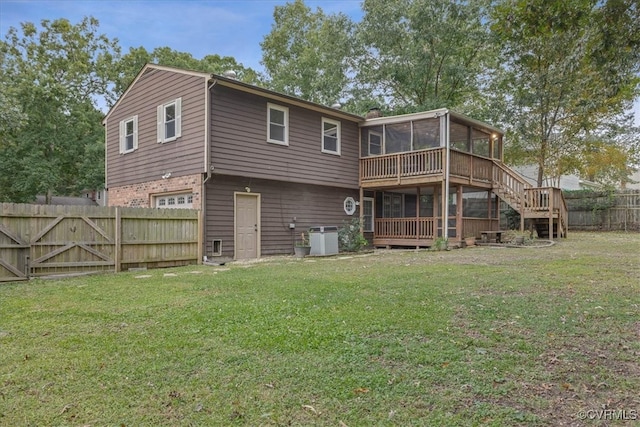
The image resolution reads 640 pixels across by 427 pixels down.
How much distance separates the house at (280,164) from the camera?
462 inches

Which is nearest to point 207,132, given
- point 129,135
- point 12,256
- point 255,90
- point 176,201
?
point 255,90

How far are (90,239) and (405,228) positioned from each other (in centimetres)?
1059

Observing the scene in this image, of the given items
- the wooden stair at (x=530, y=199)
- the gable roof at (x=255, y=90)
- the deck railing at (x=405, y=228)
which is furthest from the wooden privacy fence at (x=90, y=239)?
the wooden stair at (x=530, y=199)

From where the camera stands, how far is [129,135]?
14836 mm

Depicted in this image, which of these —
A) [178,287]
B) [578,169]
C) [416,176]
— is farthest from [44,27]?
[578,169]

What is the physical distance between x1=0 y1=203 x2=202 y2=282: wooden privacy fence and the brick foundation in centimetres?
129

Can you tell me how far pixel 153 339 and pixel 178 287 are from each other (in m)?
2.87

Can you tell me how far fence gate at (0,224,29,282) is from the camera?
7.47m

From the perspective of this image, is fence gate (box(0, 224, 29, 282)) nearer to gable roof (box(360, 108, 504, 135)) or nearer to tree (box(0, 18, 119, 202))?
gable roof (box(360, 108, 504, 135))

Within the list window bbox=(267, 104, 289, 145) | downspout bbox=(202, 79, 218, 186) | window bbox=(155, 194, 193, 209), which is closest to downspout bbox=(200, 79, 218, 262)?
downspout bbox=(202, 79, 218, 186)

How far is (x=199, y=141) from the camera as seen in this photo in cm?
1152

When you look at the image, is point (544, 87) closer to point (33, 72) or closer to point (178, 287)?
point (178, 287)

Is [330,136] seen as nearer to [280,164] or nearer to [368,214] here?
[280,164]

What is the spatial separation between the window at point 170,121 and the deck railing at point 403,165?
22.6ft
